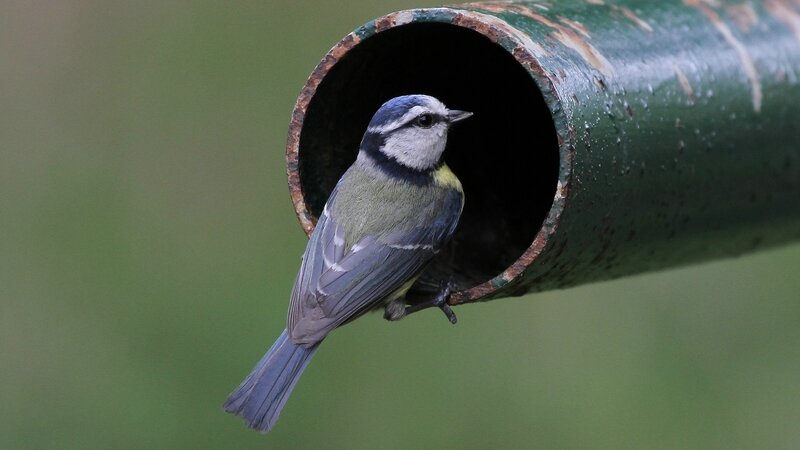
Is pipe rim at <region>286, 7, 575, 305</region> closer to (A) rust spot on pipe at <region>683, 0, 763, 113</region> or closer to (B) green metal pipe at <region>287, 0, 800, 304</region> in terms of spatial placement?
(B) green metal pipe at <region>287, 0, 800, 304</region>

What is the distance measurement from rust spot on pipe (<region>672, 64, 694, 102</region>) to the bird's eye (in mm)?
619

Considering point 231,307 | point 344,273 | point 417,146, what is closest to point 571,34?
point 417,146

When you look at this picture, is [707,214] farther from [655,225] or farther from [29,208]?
[29,208]

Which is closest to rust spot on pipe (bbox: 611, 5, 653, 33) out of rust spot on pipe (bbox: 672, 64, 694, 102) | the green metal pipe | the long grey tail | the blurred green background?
the green metal pipe

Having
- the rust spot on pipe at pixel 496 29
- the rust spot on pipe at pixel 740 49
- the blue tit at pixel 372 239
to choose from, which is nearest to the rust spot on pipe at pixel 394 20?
the rust spot on pipe at pixel 496 29

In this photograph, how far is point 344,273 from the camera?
3.64 m

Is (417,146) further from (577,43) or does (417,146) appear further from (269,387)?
(269,387)

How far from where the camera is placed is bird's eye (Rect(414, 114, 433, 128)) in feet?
12.6

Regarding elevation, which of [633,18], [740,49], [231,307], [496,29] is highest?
[496,29]

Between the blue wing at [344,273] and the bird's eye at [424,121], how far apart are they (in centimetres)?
28

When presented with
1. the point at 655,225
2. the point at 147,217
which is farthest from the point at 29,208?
the point at 655,225

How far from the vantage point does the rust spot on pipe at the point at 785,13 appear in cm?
415

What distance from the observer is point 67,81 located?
610cm

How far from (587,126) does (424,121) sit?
577 mm
